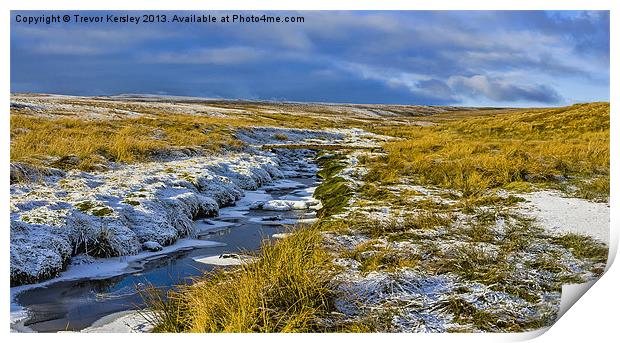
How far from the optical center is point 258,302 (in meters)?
5.44

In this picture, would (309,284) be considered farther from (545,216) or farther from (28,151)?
(28,151)

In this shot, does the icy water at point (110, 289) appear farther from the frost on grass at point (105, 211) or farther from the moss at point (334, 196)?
the moss at point (334, 196)

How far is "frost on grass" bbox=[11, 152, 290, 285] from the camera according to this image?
7887 millimetres

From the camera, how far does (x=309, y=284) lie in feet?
19.0

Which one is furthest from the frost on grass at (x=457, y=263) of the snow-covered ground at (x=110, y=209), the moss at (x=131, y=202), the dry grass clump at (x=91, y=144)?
the dry grass clump at (x=91, y=144)

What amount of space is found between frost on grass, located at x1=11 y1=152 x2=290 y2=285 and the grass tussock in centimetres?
298

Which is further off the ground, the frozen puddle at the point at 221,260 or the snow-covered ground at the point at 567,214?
the snow-covered ground at the point at 567,214

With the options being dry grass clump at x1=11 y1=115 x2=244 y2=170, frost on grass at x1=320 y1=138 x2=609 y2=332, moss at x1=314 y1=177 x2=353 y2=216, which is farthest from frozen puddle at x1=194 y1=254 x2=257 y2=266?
dry grass clump at x1=11 y1=115 x2=244 y2=170

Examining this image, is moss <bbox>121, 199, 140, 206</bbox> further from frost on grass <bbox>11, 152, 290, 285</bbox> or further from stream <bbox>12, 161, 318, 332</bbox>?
stream <bbox>12, 161, 318, 332</bbox>

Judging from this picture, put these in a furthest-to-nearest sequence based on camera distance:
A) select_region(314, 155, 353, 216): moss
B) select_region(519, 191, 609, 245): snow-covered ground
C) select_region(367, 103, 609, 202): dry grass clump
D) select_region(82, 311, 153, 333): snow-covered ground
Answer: select_region(367, 103, 609, 202): dry grass clump
select_region(314, 155, 353, 216): moss
select_region(519, 191, 609, 245): snow-covered ground
select_region(82, 311, 153, 333): snow-covered ground

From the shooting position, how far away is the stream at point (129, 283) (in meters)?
6.39

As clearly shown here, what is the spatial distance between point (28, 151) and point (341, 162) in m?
11.8

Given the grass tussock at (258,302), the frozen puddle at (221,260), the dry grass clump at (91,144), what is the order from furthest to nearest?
the dry grass clump at (91,144) < the frozen puddle at (221,260) < the grass tussock at (258,302)

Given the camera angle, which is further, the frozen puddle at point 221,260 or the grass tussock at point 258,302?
the frozen puddle at point 221,260
